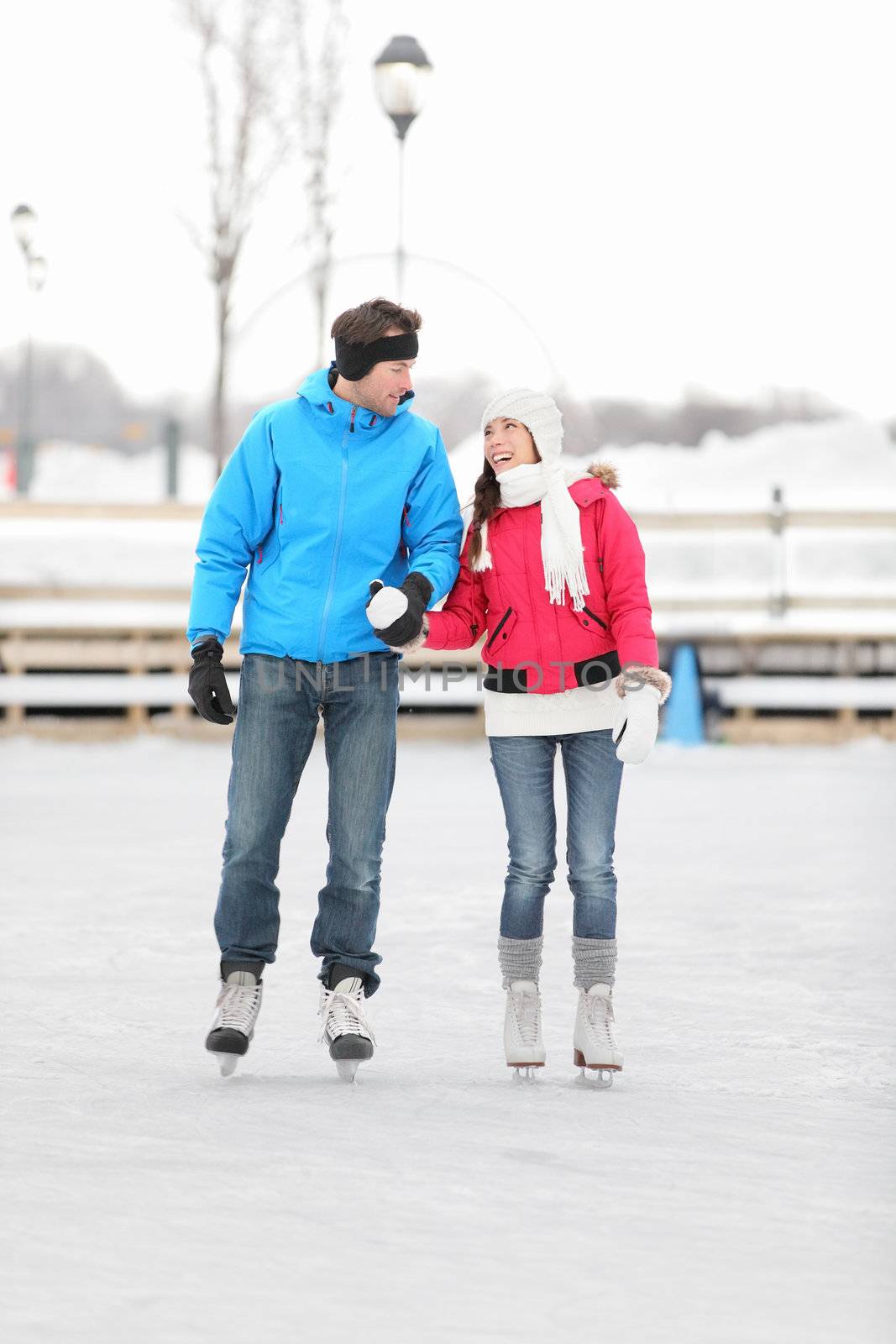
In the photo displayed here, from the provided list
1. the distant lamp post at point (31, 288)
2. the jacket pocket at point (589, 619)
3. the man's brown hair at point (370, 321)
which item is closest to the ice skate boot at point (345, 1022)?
the jacket pocket at point (589, 619)

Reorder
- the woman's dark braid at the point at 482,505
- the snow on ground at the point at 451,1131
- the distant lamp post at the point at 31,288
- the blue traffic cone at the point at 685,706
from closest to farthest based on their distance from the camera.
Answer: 1. the snow on ground at the point at 451,1131
2. the woman's dark braid at the point at 482,505
3. the blue traffic cone at the point at 685,706
4. the distant lamp post at the point at 31,288

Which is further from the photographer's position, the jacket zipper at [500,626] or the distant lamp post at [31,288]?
the distant lamp post at [31,288]

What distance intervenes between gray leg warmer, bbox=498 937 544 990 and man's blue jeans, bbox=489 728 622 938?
0.02 metres

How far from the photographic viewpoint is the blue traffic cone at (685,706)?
35.9 feet

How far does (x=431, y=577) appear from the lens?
3498mm

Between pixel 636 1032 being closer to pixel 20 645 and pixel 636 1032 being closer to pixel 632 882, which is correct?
pixel 632 882

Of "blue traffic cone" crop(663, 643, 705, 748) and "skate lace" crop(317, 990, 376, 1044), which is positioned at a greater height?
"blue traffic cone" crop(663, 643, 705, 748)

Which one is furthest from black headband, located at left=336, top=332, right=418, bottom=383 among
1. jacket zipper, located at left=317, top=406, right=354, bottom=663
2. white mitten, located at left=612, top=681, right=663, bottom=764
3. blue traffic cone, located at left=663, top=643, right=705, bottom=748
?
blue traffic cone, located at left=663, top=643, right=705, bottom=748

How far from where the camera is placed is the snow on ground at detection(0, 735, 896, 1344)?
7.64 feet

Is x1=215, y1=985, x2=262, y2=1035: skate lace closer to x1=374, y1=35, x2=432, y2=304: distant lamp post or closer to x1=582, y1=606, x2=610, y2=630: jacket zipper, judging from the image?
x1=582, y1=606, x2=610, y2=630: jacket zipper

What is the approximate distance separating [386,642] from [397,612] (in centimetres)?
8

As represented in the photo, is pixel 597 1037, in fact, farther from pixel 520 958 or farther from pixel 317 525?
pixel 317 525

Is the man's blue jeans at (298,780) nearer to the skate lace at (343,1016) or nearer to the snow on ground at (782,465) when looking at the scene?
the skate lace at (343,1016)

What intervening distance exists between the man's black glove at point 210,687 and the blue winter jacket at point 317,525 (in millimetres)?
72
